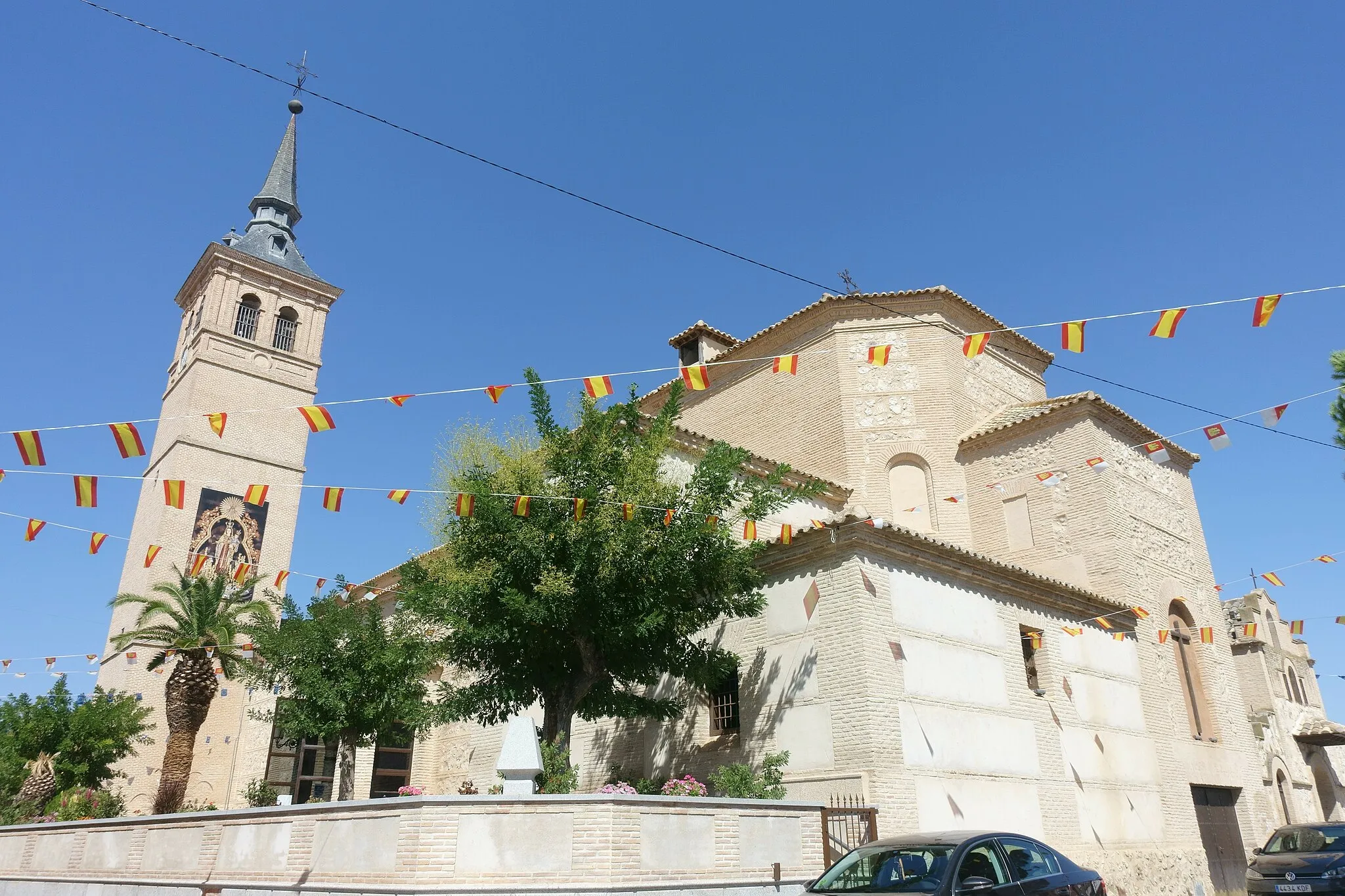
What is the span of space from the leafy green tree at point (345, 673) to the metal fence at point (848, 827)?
8.32 metres

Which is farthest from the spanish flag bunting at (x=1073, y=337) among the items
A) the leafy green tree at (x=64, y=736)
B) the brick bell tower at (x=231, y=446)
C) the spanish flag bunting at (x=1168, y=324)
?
the leafy green tree at (x=64, y=736)

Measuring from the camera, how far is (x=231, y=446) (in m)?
30.7

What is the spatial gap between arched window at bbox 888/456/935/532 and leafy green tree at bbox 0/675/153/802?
20.7m

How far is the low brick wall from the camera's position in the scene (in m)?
8.49

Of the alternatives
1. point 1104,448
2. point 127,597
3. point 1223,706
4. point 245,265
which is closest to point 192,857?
point 127,597

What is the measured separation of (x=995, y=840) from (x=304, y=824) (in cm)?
718

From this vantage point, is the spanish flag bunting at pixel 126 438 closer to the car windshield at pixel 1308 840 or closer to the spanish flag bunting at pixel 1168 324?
the spanish flag bunting at pixel 1168 324

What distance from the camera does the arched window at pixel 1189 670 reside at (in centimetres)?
1859

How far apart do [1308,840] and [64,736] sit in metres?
26.1

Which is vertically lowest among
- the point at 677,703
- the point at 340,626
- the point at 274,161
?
the point at 677,703

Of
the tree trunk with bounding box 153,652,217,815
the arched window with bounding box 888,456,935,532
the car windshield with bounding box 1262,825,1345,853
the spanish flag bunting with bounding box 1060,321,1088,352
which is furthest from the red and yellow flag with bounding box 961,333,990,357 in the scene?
the tree trunk with bounding box 153,652,217,815

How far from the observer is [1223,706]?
19109mm

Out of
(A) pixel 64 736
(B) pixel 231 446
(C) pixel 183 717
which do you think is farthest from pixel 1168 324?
(B) pixel 231 446

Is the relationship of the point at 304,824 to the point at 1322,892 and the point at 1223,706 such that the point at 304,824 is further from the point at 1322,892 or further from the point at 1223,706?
the point at 1223,706
